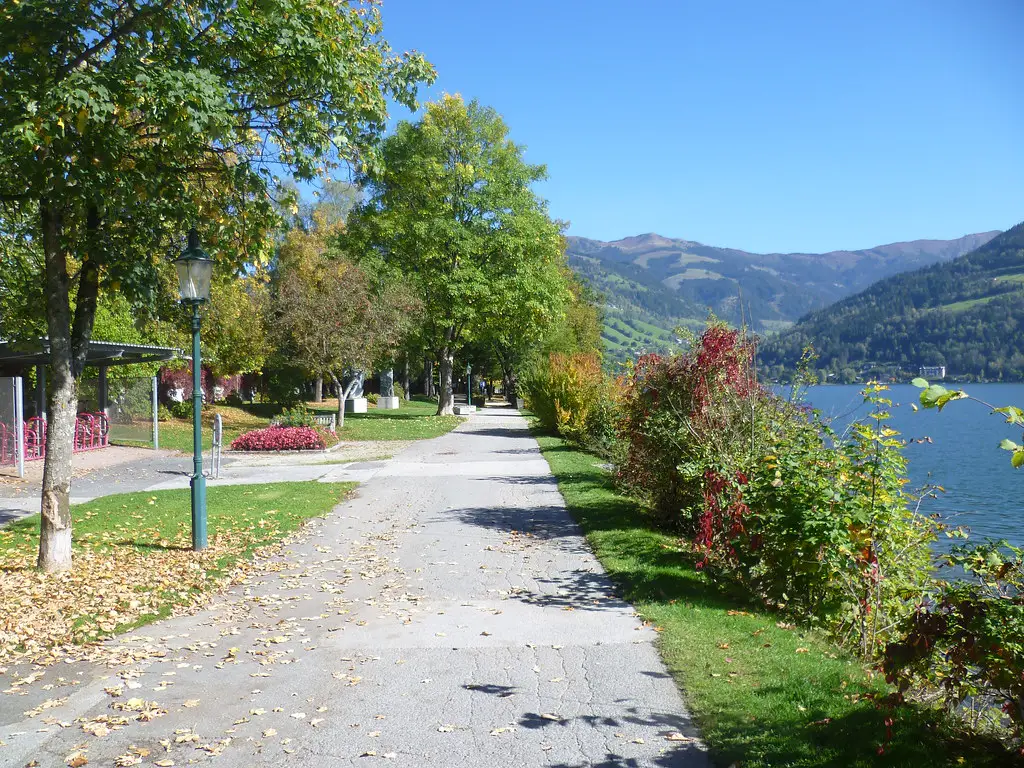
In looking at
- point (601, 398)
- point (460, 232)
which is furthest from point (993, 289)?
point (601, 398)

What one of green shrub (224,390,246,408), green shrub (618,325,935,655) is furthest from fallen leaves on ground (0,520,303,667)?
green shrub (224,390,246,408)

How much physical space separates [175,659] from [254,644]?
0.58 metres

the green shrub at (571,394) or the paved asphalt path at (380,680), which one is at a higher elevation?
the green shrub at (571,394)

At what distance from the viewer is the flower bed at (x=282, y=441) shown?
2273 centimetres

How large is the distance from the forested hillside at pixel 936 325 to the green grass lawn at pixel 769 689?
3569mm

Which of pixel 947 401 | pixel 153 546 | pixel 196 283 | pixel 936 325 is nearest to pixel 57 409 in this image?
pixel 196 283

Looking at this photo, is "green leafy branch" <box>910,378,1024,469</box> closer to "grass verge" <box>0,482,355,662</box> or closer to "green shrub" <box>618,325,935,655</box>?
"green shrub" <box>618,325,935,655</box>

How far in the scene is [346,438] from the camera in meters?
27.0

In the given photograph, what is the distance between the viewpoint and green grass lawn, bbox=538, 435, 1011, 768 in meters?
3.99

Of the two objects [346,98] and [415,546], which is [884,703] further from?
[346,98]

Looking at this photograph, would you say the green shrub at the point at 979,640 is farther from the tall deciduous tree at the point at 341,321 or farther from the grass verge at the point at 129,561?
the tall deciduous tree at the point at 341,321

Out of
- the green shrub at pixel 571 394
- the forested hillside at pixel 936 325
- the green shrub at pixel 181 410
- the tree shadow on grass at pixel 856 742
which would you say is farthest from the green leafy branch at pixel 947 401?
the green shrub at pixel 181 410

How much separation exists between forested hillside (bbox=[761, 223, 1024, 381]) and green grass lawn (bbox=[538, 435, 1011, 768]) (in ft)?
11.7

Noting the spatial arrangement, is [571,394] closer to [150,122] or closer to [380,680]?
[150,122]
